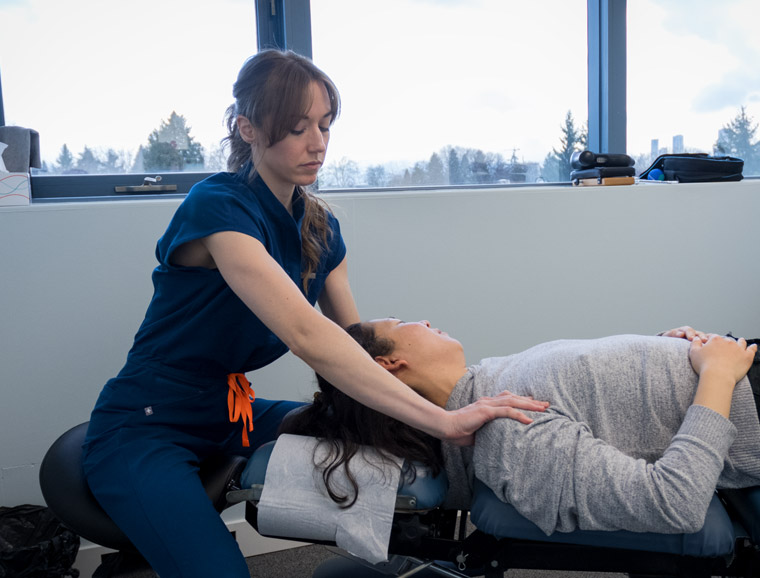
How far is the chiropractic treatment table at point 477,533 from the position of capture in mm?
1091

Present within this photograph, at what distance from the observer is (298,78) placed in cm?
129

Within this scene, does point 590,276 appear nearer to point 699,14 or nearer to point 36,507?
point 699,14

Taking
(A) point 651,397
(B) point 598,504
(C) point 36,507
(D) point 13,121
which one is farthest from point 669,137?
(C) point 36,507

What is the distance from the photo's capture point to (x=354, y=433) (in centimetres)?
126

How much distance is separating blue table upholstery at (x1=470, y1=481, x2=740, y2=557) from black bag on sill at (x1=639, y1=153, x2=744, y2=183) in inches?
62.1

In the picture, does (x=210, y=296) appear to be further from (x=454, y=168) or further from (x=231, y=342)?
(x=454, y=168)

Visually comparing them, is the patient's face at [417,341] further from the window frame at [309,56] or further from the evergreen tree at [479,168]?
the evergreen tree at [479,168]

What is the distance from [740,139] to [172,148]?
7.54 feet

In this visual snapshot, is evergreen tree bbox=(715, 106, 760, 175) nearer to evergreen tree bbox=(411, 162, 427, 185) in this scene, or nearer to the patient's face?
evergreen tree bbox=(411, 162, 427, 185)

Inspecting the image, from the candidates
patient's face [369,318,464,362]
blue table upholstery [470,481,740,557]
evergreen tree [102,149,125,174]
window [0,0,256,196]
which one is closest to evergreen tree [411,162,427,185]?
window [0,0,256,196]

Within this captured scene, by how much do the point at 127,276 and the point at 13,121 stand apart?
0.64 meters

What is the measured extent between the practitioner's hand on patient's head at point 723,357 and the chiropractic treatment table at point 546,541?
21cm

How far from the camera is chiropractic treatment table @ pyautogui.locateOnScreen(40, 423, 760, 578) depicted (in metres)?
1.09

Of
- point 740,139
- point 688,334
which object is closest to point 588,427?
point 688,334
